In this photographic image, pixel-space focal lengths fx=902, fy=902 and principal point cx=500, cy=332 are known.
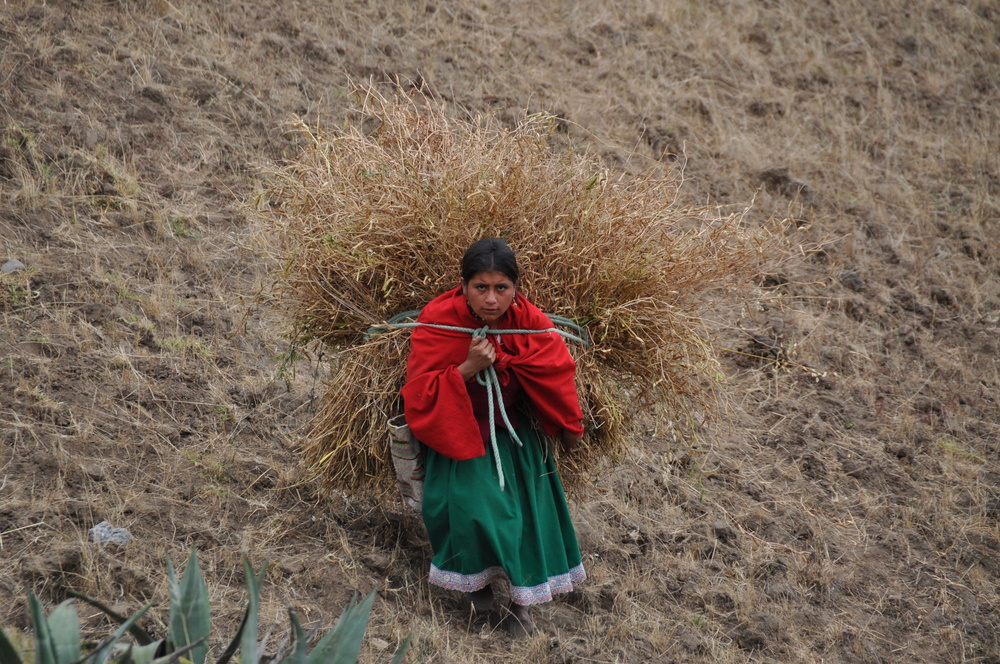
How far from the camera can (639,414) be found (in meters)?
3.52

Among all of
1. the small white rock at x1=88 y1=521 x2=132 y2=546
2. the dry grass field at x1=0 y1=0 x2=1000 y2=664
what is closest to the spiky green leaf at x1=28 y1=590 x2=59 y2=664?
the dry grass field at x1=0 y1=0 x2=1000 y2=664

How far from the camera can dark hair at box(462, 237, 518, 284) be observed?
9.13ft

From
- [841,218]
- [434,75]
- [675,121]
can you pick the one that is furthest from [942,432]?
[434,75]

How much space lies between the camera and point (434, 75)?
641cm

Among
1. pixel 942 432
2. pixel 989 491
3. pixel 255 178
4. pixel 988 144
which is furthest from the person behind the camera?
pixel 988 144

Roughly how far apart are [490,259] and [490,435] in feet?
2.10

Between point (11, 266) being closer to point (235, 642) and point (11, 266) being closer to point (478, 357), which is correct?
point (478, 357)

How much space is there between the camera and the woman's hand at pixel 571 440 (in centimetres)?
310

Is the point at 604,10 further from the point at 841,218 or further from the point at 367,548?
the point at 367,548

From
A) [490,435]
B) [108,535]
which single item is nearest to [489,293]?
[490,435]

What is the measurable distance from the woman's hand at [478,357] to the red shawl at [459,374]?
38mm

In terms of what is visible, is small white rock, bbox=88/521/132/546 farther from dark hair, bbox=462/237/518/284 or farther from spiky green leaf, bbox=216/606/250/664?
dark hair, bbox=462/237/518/284

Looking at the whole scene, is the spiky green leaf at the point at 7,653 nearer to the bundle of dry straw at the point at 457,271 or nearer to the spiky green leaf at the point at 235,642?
the spiky green leaf at the point at 235,642

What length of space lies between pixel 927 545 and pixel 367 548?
2.65 meters
